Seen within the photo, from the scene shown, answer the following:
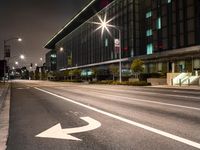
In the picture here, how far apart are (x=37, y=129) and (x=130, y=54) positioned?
232 ft

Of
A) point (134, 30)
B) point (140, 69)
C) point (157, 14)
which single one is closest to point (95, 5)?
point (134, 30)

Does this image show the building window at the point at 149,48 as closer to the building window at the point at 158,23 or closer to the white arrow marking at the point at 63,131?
the building window at the point at 158,23

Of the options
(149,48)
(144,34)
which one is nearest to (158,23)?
(149,48)

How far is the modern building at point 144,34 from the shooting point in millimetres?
58031

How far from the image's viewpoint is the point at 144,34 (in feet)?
253

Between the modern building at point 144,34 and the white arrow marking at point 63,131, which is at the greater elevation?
the modern building at point 144,34

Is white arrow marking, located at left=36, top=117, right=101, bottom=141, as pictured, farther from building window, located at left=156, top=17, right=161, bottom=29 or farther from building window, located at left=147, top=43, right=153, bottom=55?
building window, located at left=147, top=43, right=153, bottom=55

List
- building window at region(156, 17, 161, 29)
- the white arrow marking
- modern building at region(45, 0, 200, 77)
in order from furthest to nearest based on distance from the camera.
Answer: building window at region(156, 17, 161, 29), modern building at region(45, 0, 200, 77), the white arrow marking

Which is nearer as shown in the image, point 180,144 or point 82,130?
point 180,144

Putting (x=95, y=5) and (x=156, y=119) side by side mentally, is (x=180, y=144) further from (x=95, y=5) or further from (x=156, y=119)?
(x=95, y=5)

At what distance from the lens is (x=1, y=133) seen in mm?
8625

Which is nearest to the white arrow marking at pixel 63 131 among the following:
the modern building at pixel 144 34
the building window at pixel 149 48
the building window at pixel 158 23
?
the modern building at pixel 144 34

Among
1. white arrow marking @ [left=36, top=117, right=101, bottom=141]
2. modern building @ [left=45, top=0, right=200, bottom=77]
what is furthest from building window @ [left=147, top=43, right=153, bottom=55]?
white arrow marking @ [left=36, top=117, right=101, bottom=141]

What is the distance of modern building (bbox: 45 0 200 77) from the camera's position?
5803 centimetres
